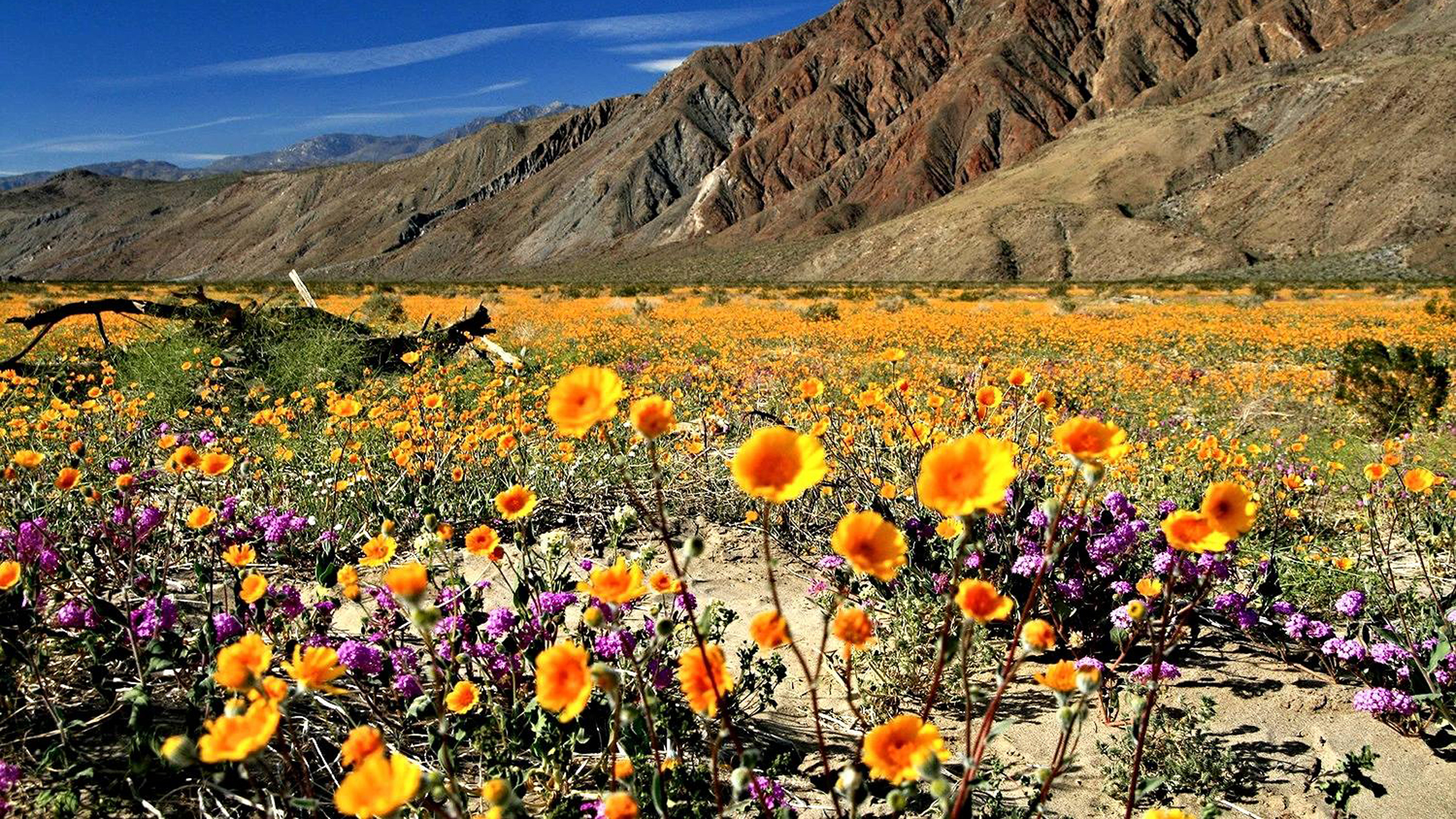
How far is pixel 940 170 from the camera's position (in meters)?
92.2

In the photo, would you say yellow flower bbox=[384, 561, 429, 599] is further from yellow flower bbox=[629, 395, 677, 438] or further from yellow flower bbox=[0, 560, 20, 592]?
yellow flower bbox=[0, 560, 20, 592]

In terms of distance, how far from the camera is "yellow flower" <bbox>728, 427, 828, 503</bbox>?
124 centimetres

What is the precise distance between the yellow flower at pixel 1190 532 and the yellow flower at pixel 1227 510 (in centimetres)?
2

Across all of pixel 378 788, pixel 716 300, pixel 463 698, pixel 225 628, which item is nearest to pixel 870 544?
pixel 378 788

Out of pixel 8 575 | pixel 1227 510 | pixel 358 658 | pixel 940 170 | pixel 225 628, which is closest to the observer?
pixel 1227 510

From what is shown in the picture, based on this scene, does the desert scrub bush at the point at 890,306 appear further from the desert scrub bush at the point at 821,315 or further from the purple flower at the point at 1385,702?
the purple flower at the point at 1385,702

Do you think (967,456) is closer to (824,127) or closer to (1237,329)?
(1237,329)

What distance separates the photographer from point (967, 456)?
132cm

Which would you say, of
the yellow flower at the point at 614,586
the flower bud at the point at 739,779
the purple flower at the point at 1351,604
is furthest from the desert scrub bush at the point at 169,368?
the purple flower at the point at 1351,604

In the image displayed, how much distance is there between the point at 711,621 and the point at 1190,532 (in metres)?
1.29

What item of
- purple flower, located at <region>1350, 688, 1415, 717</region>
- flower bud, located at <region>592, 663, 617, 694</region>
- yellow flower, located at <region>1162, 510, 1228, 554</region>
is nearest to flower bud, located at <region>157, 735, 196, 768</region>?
flower bud, located at <region>592, 663, 617, 694</region>

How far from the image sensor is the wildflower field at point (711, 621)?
4.40 feet

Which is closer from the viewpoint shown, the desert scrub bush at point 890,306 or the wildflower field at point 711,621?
the wildflower field at point 711,621

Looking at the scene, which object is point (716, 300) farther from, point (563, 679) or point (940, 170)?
point (940, 170)
